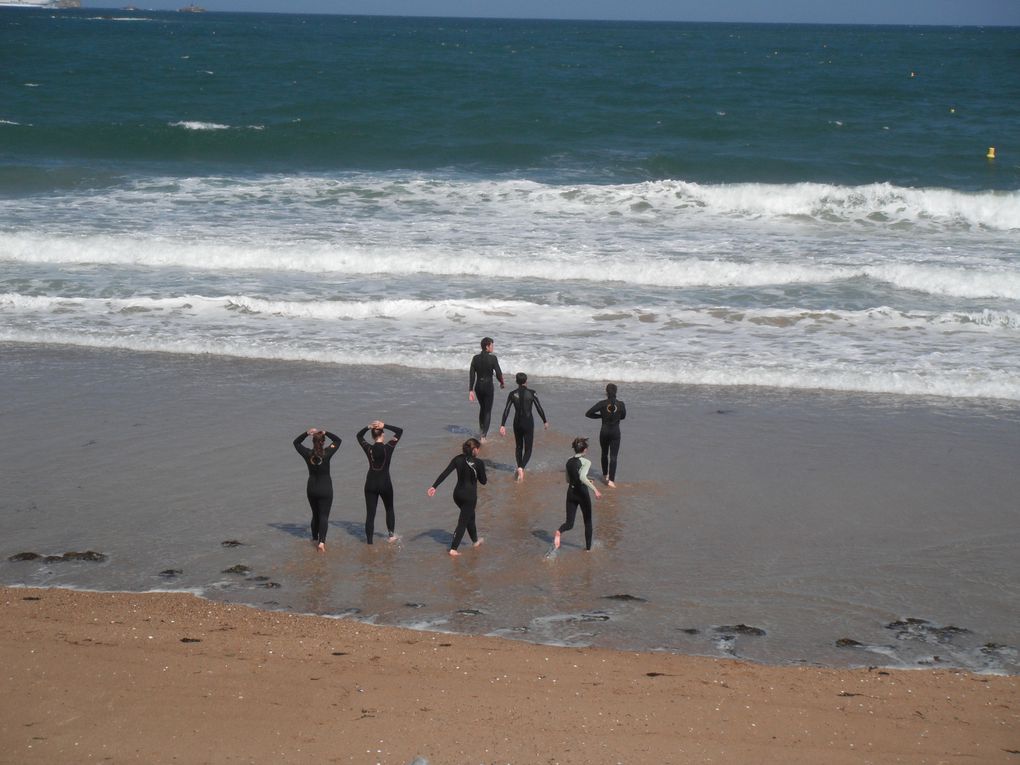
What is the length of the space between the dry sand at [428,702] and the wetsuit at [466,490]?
6.38 feet

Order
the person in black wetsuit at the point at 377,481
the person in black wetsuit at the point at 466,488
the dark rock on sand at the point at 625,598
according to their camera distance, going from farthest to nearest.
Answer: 1. the person in black wetsuit at the point at 377,481
2. the person in black wetsuit at the point at 466,488
3. the dark rock on sand at the point at 625,598

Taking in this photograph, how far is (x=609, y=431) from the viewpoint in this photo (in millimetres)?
13344

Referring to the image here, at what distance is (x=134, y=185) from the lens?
32.9 meters

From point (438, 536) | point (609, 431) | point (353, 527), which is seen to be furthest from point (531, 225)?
point (438, 536)

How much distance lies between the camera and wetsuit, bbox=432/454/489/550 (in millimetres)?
11453

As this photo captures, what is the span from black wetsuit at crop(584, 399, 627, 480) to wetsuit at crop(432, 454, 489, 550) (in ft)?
7.11

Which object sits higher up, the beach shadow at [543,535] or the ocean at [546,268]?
the ocean at [546,268]

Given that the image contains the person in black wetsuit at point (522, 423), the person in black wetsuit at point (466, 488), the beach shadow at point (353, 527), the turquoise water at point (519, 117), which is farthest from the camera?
the turquoise water at point (519, 117)

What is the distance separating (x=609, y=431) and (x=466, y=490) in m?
2.54

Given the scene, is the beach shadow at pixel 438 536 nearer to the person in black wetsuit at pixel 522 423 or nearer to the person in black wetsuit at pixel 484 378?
the person in black wetsuit at pixel 522 423

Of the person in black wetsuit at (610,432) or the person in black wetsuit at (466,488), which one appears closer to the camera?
the person in black wetsuit at (466,488)

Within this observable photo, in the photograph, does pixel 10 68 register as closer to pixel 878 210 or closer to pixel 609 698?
pixel 878 210

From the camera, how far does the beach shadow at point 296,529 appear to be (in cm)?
1191

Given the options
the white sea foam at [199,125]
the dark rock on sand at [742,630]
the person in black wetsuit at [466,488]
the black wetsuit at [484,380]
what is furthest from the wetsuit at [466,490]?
the white sea foam at [199,125]
